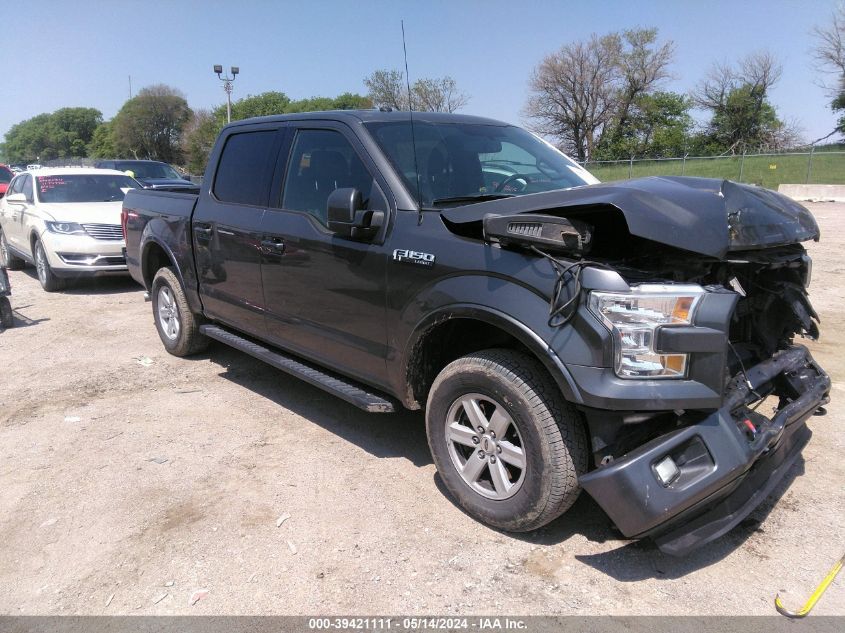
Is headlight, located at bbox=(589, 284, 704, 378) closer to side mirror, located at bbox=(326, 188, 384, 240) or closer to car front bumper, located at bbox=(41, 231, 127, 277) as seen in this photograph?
side mirror, located at bbox=(326, 188, 384, 240)

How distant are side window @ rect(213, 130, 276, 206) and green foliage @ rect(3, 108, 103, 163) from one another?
137 m

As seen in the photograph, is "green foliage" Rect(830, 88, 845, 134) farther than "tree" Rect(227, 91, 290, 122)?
No

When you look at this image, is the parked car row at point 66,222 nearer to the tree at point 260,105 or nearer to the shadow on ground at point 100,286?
the shadow on ground at point 100,286

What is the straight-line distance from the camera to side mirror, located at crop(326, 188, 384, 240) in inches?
138

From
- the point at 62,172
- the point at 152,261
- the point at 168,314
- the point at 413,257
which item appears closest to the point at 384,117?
the point at 413,257

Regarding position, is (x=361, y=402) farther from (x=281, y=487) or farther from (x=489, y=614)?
(x=489, y=614)

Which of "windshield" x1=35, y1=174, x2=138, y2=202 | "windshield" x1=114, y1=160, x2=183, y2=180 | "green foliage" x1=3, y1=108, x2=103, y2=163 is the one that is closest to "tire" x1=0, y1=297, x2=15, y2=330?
"windshield" x1=35, y1=174, x2=138, y2=202

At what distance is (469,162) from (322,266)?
3.59 ft

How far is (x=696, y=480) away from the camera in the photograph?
8.50 ft

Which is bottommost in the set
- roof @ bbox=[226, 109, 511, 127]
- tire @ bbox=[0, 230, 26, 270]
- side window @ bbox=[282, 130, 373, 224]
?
tire @ bbox=[0, 230, 26, 270]

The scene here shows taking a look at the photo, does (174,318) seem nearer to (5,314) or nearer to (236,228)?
(236,228)

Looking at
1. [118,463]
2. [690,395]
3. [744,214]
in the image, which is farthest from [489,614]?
[118,463]

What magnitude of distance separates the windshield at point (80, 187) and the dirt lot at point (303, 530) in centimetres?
607

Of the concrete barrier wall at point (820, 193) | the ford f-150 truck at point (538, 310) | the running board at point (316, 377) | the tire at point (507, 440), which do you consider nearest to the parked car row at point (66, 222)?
the running board at point (316, 377)
